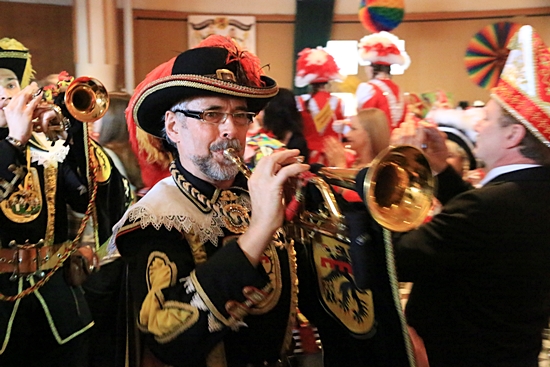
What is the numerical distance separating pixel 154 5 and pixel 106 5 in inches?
65.6

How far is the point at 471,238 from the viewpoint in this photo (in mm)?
1652

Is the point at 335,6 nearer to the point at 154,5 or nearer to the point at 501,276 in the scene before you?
the point at 154,5

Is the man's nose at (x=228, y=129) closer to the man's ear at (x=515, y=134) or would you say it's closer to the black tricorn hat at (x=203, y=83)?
the black tricorn hat at (x=203, y=83)

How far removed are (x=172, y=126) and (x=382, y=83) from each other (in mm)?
3322

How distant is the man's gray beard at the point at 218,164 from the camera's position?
5.00 ft

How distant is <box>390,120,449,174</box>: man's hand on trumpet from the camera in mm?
2234

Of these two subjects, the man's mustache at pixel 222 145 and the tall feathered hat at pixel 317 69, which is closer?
the man's mustache at pixel 222 145

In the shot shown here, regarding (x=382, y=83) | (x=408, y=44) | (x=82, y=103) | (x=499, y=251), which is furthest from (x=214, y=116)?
(x=408, y=44)

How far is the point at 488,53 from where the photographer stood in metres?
6.36

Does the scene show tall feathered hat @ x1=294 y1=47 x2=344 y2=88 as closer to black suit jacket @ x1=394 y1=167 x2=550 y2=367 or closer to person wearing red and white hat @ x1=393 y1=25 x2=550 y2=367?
person wearing red and white hat @ x1=393 y1=25 x2=550 y2=367

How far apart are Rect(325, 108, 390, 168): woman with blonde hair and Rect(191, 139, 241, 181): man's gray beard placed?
1621 millimetres

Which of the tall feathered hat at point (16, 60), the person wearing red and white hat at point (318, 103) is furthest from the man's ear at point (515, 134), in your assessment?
the person wearing red and white hat at point (318, 103)

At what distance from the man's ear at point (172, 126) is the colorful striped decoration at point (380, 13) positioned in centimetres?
549

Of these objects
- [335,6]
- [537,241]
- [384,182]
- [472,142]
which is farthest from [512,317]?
[335,6]
